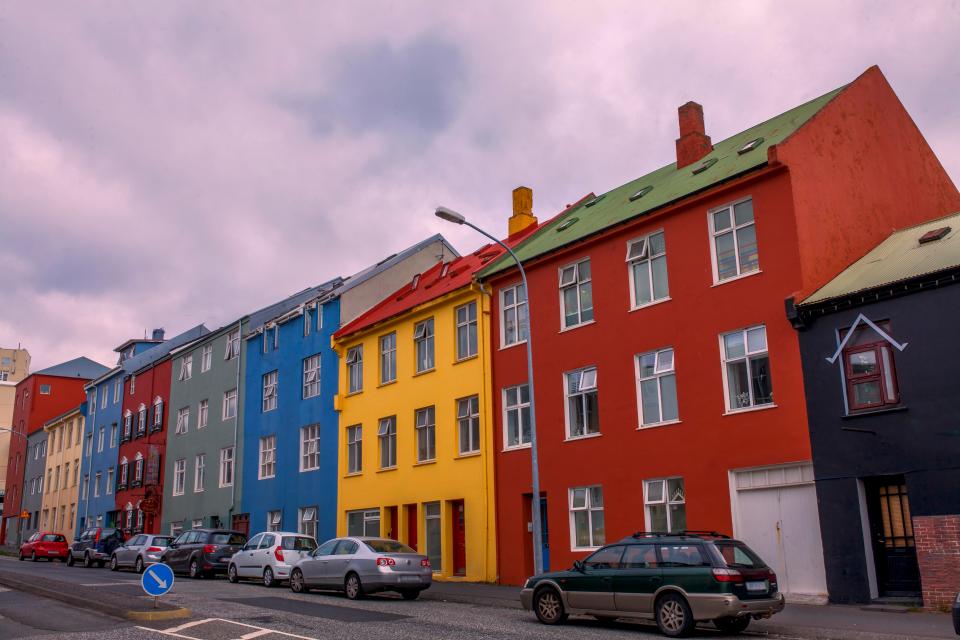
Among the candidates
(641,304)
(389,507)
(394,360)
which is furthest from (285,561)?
(641,304)

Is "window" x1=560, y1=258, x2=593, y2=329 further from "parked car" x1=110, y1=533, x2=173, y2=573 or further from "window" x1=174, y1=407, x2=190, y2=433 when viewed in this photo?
"window" x1=174, y1=407, x2=190, y2=433

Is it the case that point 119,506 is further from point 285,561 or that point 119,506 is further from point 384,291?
point 285,561

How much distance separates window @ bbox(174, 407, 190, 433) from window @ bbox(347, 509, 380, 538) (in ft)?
50.9

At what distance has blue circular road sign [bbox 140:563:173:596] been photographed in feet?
46.3

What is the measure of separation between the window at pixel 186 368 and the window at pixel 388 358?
16.8 meters

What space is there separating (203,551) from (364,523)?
523 centimetres

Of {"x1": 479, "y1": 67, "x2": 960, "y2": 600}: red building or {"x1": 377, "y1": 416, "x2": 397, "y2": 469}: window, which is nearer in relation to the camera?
{"x1": 479, "y1": 67, "x2": 960, "y2": 600}: red building

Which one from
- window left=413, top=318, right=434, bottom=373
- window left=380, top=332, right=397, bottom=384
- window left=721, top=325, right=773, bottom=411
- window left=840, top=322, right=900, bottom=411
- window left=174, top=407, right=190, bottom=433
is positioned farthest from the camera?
window left=174, top=407, right=190, bottom=433

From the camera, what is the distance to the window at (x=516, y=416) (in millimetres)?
24156

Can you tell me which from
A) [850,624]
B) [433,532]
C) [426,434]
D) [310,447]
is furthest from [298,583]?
[850,624]

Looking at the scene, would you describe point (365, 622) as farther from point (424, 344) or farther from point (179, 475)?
point (179, 475)

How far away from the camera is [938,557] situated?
15086mm

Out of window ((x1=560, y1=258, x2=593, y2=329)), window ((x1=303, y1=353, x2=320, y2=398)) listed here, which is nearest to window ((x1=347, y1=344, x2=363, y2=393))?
window ((x1=303, y1=353, x2=320, y2=398))

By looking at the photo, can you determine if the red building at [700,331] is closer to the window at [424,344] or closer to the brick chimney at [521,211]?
the window at [424,344]
